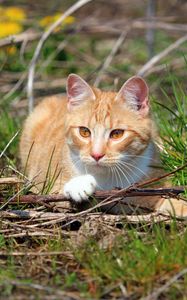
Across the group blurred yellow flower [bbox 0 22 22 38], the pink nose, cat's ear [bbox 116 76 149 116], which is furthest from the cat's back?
blurred yellow flower [bbox 0 22 22 38]

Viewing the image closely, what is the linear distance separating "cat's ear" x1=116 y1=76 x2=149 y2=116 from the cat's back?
94 centimetres

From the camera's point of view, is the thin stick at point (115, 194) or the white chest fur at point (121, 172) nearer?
the thin stick at point (115, 194)

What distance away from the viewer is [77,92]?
4523 mm

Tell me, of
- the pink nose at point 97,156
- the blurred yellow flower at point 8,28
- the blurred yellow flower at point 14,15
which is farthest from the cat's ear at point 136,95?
the blurred yellow flower at point 14,15

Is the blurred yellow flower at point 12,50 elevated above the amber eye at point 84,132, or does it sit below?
above

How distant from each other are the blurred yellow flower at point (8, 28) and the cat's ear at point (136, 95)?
2.92m

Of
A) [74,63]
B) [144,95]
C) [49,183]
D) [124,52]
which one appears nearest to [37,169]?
[49,183]

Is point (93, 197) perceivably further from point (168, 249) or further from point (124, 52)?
point (124, 52)

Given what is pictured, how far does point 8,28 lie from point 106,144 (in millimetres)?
3437

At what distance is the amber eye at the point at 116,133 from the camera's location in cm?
424

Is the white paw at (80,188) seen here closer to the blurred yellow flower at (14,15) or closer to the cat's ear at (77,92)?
the cat's ear at (77,92)

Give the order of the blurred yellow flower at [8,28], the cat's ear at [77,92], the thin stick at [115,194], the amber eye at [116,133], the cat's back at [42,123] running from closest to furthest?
1. the thin stick at [115,194]
2. the amber eye at [116,133]
3. the cat's ear at [77,92]
4. the cat's back at [42,123]
5. the blurred yellow flower at [8,28]

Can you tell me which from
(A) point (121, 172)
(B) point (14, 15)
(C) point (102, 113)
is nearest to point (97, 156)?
(A) point (121, 172)

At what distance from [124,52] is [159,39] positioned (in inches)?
28.0
